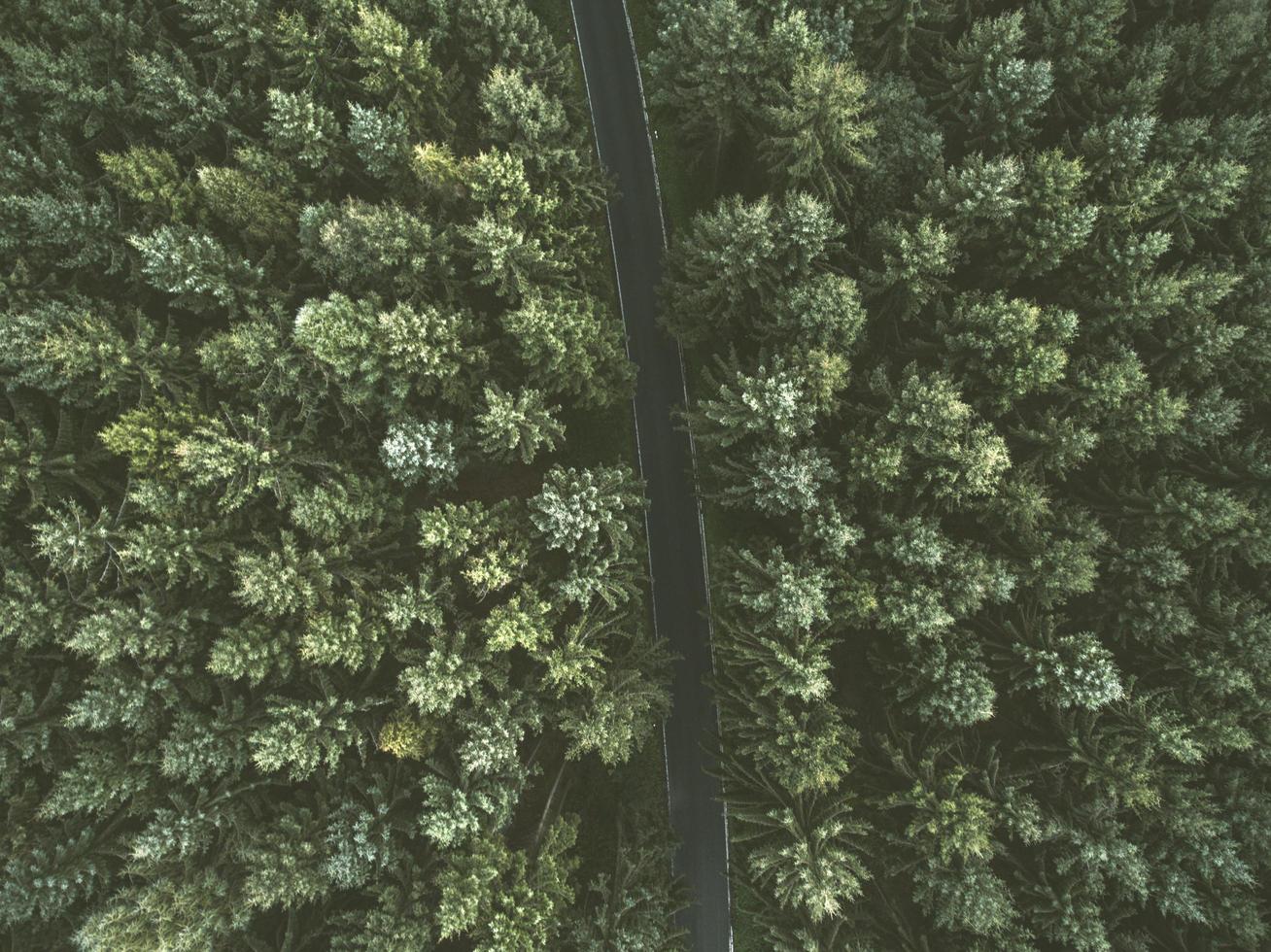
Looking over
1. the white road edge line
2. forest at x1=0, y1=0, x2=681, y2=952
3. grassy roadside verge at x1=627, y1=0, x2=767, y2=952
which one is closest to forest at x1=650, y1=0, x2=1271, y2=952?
the white road edge line

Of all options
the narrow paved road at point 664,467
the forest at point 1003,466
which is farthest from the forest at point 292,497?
the forest at point 1003,466

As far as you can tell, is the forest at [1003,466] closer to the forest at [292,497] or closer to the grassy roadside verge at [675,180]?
the grassy roadside verge at [675,180]

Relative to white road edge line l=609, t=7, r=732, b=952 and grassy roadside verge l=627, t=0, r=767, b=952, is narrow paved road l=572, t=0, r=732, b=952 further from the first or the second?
grassy roadside verge l=627, t=0, r=767, b=952

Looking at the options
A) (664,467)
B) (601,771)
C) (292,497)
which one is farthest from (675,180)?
(601,771)

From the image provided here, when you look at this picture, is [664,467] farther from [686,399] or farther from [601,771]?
[601,771]

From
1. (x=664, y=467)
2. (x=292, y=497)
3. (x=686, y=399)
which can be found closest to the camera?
(x=292, y=497)

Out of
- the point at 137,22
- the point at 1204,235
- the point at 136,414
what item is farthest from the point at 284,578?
the point at 1204,235
